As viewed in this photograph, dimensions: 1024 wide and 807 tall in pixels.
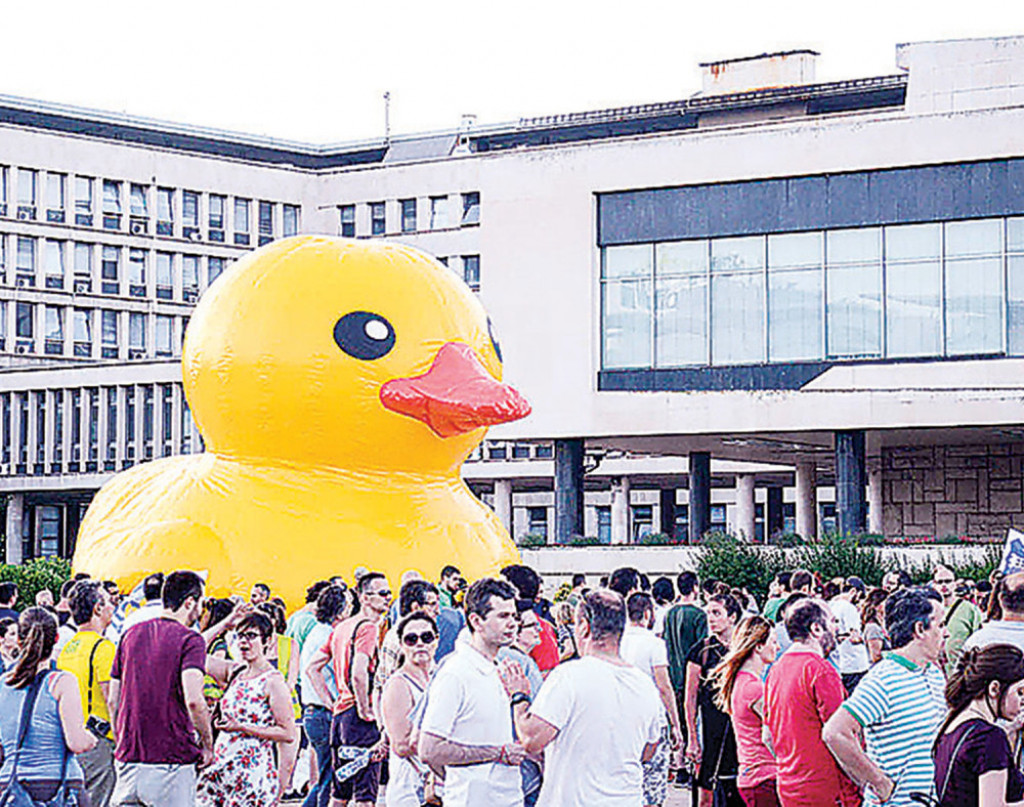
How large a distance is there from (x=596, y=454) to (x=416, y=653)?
3959 cm

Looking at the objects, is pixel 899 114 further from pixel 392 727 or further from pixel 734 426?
pixel 392 727

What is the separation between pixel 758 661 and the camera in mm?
9484

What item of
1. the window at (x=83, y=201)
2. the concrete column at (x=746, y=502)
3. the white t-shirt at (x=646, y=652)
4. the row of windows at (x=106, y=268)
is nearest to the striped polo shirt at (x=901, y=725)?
the white t-shirt at (x=646, y=652)

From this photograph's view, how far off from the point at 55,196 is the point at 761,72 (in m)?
27.6

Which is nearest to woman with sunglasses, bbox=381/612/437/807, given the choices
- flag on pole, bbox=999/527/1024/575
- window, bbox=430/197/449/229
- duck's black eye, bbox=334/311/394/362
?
flag on pole, bbox=999/527/1024/575

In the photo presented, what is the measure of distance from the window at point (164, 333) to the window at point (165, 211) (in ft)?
11.1

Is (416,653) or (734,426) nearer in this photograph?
(416,653)

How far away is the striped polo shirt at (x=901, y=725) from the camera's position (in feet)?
25.0

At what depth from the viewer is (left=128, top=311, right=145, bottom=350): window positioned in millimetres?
70500

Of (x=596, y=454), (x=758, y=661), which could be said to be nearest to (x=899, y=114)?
(x=596, y=454)

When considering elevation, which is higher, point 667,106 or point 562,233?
point 667,106

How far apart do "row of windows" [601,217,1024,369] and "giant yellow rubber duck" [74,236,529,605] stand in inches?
728

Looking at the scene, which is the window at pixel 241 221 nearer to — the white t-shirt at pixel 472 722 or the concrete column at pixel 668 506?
the concrete column at pixel 668 506

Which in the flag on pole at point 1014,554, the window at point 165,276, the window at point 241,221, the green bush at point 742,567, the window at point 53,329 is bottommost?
the green bush at point 742,567
